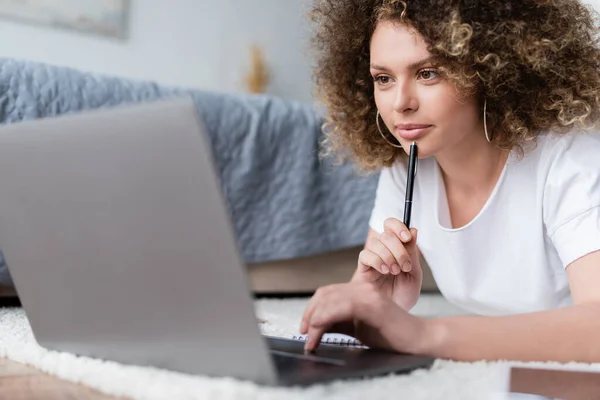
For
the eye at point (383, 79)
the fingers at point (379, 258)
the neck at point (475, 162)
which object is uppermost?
the eye at point (383, 79)

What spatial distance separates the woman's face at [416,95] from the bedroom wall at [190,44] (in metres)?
2.71

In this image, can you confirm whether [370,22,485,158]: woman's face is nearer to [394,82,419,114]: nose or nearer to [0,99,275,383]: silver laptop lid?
[394,82,419,114]: nose

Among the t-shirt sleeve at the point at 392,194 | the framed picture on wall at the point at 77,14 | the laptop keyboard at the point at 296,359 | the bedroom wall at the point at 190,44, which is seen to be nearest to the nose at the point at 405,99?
the t-shirt sleeve at the point at 392,194

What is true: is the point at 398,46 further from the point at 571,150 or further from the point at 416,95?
the point at 571,150

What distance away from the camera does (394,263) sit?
37.0 inches

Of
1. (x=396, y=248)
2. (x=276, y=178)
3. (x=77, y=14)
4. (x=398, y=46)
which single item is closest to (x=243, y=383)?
(x=396, y=248)

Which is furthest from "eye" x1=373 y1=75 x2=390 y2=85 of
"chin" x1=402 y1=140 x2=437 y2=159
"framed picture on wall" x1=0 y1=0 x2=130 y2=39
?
"framed picture on wall" x1=0 y1=0 x2=130 y2=39

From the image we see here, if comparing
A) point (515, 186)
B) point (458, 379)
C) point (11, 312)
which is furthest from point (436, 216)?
point (11, 312)

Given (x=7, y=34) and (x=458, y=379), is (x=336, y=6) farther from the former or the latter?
(x=7, y=34)

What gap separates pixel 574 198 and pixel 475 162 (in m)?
0.20

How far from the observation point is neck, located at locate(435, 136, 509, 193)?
112 centimetres

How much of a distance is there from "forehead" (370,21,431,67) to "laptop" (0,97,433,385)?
46cm

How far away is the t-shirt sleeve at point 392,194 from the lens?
130cm

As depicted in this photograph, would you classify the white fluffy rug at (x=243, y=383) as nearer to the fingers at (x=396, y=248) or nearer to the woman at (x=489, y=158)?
the woman at (x=489, y=158)
